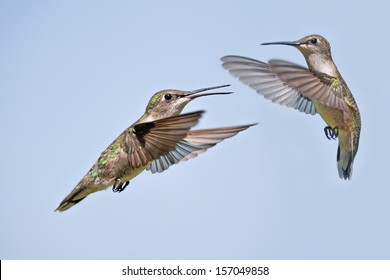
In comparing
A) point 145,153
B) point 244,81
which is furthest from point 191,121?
point 244,81

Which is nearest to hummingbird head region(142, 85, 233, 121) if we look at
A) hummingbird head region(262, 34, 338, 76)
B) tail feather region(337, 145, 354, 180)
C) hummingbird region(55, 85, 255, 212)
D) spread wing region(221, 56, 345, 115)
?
hummingbird region(55, 85, 255, 212)

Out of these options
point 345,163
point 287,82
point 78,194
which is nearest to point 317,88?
point 287,82

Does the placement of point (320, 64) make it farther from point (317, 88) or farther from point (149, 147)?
point (149, 147)

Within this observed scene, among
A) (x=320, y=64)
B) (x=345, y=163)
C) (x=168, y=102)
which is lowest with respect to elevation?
(x=345, y=163)

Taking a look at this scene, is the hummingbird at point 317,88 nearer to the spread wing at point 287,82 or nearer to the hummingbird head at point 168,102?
the spread wing at point 287,82

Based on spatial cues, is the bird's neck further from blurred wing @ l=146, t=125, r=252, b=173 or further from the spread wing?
blurred wing @ l=146, t=125, r=252, b=173

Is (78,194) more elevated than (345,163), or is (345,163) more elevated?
(345,163)

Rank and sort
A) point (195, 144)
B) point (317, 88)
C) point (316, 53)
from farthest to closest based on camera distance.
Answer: point (316, 53)
point (195, 144)
point (317, 88)
